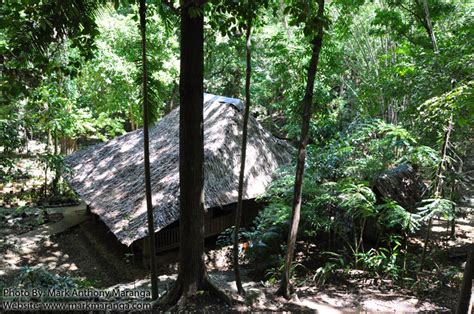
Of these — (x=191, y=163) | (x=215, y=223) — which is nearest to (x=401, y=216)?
(x=191, y=163)

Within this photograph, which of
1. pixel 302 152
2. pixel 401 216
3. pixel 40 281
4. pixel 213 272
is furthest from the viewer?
pixel 213 272

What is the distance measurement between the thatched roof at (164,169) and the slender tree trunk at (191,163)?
9.39ft

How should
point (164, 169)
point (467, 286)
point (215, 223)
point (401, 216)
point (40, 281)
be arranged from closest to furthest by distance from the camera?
point (467, 286) < point (40, 281) < point (401, 216) < point (164, 169) < point (215, 223)

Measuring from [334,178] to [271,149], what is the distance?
13.6 ft

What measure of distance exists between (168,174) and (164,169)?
0.50 meters

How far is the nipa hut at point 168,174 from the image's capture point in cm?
877

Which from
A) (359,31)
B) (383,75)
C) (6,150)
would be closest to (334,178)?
(383,75)

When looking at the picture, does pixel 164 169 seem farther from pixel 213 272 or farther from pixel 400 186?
pixel 400 186

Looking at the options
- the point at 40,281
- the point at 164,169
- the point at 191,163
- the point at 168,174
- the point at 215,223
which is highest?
the point at 164,169

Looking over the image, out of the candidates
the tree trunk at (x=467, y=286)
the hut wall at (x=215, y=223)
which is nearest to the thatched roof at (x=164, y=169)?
the hut wall at (x=215, y=223)

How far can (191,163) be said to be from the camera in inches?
203

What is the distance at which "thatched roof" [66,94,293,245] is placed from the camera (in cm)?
873

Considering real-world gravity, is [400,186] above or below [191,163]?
below

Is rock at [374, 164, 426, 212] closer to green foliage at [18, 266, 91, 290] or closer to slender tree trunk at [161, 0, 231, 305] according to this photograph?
slender tree trunk at [161, 0, 231, 305]
